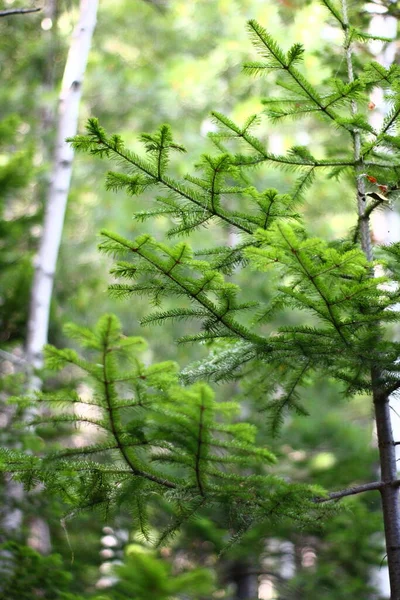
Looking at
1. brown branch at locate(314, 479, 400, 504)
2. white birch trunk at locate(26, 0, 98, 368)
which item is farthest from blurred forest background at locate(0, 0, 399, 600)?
brown branch at locate(314, 479, 400, 504)

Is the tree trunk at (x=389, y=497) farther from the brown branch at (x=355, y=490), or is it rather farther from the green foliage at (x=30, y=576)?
the green foliage at (x=30, y=576)

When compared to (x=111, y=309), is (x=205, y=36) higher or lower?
higher

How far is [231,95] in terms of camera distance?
1143cm

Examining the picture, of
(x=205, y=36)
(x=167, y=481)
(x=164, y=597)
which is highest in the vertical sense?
(x=205, y=36)

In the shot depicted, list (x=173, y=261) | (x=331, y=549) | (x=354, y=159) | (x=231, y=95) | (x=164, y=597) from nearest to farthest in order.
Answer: (x=164, y=597), (x=173, y=261), (x=354, y=159), (x=331, y=549), (x=231, y=95)

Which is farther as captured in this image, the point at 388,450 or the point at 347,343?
the point at 388,450

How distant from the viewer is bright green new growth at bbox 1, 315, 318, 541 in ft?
7.63

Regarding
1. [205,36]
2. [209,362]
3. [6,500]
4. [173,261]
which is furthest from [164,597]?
[205,36]

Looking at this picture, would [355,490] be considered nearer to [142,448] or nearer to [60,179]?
[142,448]

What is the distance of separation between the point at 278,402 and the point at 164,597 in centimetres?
203

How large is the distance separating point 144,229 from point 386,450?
28.9ft

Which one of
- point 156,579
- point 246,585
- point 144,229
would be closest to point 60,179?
point 144,229

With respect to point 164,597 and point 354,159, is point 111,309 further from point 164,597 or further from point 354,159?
point 164,597

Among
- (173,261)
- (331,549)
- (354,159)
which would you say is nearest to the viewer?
(173,261)
